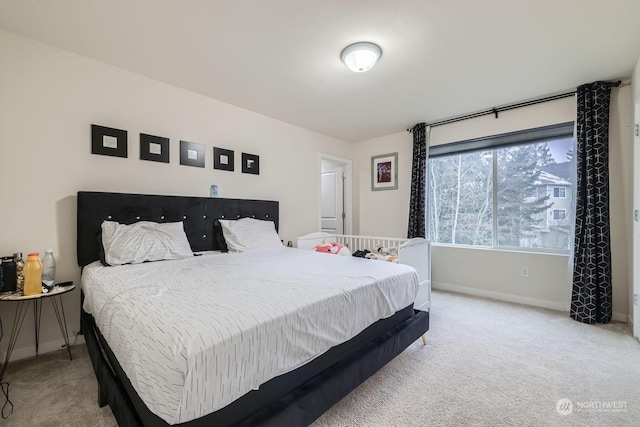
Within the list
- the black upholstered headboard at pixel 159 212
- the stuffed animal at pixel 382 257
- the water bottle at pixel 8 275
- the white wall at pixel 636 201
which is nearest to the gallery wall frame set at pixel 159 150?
the black upholstered headboard at pixel 159 212

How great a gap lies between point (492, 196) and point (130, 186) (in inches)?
167

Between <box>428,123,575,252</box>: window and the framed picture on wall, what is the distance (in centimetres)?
57

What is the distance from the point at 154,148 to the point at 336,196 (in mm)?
3181

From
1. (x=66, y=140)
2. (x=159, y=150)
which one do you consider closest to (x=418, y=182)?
(x=159, y=150)

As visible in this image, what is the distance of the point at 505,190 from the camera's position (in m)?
3.51

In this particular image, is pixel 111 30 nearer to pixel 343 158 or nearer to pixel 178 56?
pixel 178 56

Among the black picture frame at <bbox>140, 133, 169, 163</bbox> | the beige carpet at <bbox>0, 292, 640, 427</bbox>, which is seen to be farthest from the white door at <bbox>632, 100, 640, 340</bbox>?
the black picture frame at <bbox>140, 133, 169, 163</bbox>

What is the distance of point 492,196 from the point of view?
11.8 feet

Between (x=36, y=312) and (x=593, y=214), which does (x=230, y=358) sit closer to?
(x=36, y=312)

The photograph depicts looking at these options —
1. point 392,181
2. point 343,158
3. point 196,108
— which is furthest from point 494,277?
point 196,108

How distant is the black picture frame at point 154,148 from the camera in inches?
101

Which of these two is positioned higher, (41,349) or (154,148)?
(154,148)

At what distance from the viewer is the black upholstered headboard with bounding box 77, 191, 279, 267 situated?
2.21 m

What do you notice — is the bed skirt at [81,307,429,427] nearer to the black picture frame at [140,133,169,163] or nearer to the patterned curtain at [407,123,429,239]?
the black picture frame at [140,133,169,163]
